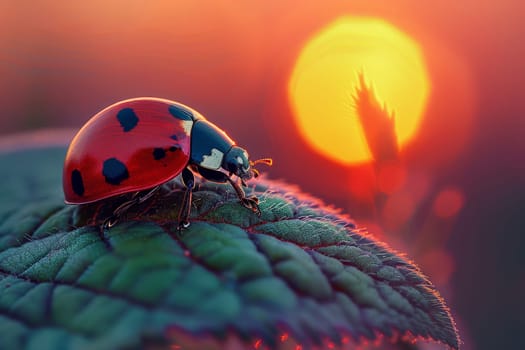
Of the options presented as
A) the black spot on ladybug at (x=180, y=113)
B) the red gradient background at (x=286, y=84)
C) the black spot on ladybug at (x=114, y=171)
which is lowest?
the red gradient background at (x=286, y=84)

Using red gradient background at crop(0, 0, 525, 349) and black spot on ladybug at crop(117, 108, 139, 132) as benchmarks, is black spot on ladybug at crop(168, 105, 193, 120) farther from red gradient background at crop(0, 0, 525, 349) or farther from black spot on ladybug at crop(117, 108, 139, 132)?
red gradient background at crop(0, 0, 525, 349)

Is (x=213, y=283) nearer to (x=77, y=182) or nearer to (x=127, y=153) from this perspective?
(x=127, y=153)

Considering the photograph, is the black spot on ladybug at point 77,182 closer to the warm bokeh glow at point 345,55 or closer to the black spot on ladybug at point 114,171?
the black spot on ladybug at point 114,171

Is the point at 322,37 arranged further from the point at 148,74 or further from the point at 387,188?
the point at 387,188

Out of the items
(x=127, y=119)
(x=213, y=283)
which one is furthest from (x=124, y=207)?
(x=213, y=283)

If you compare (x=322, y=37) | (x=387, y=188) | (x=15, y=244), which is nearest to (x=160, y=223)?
(x=15, y=244)

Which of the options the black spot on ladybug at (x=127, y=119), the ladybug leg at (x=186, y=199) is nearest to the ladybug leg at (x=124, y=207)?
the ladybug leg at (x=186, y=199)

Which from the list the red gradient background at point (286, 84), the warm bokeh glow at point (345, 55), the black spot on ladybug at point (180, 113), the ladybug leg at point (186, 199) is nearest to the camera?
the ladybug leg at point (186, 199)
